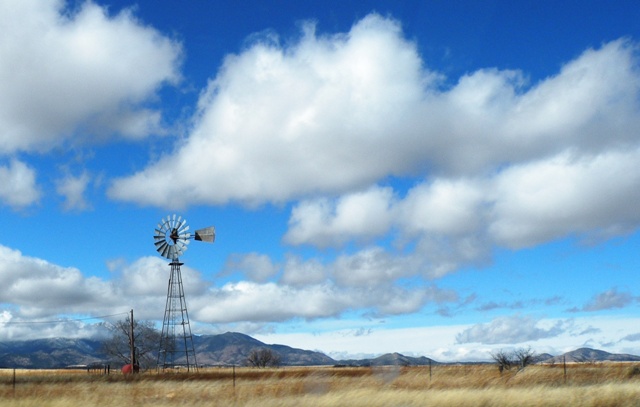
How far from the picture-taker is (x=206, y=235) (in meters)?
69.8

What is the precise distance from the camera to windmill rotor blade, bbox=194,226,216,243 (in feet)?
228

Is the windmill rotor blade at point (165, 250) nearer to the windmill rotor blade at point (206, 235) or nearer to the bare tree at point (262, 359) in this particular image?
the windmill rotor blade at point (206, 235)

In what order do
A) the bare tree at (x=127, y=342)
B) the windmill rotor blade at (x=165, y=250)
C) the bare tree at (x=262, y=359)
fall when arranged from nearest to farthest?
the windmill rotor blade at (x=165, y=250) < the bare tree at (x=127, y=342) < the bare tree at (x=262, y=359)

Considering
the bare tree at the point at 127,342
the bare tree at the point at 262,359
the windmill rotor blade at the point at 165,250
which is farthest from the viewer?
the bare tree at the point at 262,359

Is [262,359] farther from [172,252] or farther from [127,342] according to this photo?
[172,252]

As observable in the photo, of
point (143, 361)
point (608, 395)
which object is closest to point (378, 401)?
point (608, 395)

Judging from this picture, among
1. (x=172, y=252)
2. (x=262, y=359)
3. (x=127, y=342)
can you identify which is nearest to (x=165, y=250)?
(x=172, y=252)

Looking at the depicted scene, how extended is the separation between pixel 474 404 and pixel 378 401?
2748 mm

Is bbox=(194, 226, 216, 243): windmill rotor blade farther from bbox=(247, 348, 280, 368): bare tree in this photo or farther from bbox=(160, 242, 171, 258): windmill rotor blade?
bbox=(247, 348, 280, 368): bare tree

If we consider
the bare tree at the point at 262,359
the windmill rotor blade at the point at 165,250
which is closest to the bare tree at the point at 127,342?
the bare tree at the point at 262,359

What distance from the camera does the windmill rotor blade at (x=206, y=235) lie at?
228 feet

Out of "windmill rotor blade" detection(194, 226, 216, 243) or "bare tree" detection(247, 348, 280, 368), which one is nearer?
"windmill rotor blade" detection(194, 226, 216, 243)

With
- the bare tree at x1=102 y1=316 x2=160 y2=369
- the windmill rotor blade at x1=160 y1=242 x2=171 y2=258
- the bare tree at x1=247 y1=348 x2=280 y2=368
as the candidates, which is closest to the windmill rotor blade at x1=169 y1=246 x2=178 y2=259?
the windmill rotor blade at x1=160 y1=242 x2=171 y2=258

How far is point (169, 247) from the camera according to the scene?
6969 centimetres
